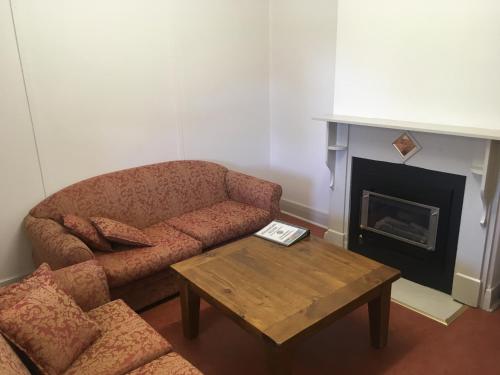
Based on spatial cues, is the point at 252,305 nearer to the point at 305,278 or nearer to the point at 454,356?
the point at 305,278

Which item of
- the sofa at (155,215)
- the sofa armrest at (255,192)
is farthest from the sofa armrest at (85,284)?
the sofa armrest at (255,192)

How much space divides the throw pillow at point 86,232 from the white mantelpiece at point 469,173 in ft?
6.30

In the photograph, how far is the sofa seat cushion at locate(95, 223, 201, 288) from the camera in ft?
8.59

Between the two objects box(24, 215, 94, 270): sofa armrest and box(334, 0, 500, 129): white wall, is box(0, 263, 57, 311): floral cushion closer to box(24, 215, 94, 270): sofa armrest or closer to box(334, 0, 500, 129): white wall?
box(24, 215, 94, 270): sofa armrest

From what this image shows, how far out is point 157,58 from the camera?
11.3 ft

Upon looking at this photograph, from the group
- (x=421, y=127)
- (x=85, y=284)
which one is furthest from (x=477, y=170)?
(x=85, y=284)

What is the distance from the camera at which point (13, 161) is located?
290 cm

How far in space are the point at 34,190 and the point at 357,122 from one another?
239 cm

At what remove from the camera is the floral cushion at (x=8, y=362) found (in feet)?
4.71

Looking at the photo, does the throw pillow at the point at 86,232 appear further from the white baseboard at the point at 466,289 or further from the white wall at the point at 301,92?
the white baseboard at the point at 466,289

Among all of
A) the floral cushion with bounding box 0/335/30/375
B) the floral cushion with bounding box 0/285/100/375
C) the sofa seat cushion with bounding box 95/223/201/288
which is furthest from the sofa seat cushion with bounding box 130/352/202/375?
the sofa seat cushion with bounding box 95/223/201/288

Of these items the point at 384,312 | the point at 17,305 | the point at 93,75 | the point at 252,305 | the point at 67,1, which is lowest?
the point at 384,312

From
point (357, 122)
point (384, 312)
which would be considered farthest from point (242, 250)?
point (357, 122)

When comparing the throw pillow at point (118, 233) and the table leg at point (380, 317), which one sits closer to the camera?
the table leg at point (380, 317)
